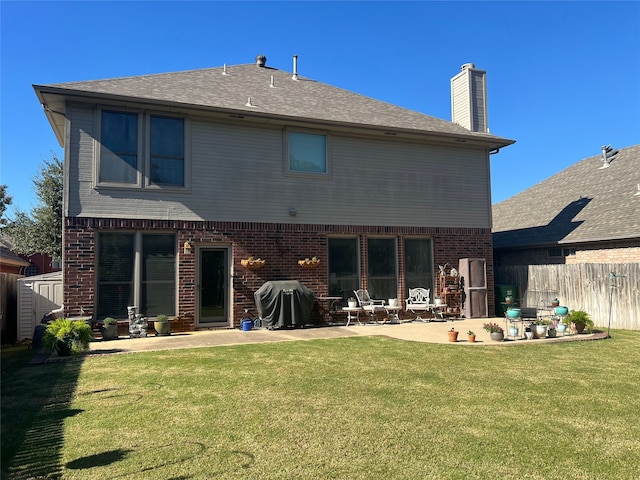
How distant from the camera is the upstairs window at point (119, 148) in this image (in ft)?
34.4

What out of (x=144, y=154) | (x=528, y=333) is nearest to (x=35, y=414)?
(x=144, y=154)

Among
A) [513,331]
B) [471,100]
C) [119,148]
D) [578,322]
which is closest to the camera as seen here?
[513,331]

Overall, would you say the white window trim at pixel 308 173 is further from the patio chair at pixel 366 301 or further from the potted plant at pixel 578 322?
the potted plant at pixel 578 322

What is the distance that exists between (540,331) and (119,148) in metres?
10.5

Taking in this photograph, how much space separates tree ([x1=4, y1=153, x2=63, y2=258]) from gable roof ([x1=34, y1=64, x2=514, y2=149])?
993 centimetres

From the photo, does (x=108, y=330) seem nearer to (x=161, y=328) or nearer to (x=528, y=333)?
(x=161, y=328)

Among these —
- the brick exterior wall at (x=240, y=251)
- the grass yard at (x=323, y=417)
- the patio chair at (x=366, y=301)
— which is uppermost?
the brick exterior wall at (x=240, y=251)

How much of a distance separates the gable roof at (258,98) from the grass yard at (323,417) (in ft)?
20.6

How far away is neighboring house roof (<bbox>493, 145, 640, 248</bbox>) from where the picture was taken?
1403 cm

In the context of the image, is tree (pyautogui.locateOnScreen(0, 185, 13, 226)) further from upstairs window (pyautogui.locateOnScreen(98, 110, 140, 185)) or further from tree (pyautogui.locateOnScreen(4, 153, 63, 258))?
upstairs window (pyautogui.locateOnScreen(98, 110, 140, 185))

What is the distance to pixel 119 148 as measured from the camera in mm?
10594

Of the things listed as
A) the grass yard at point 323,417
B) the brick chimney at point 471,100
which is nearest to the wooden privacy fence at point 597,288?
the grass yard at point 323,417

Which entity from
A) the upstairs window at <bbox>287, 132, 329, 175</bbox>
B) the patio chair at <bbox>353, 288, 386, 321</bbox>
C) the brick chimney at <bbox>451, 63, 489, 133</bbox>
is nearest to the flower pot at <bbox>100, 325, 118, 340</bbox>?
the upstairs window at <bbox>287, 132, 329, 175</bbox>

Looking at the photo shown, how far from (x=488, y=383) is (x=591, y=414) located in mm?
1388
